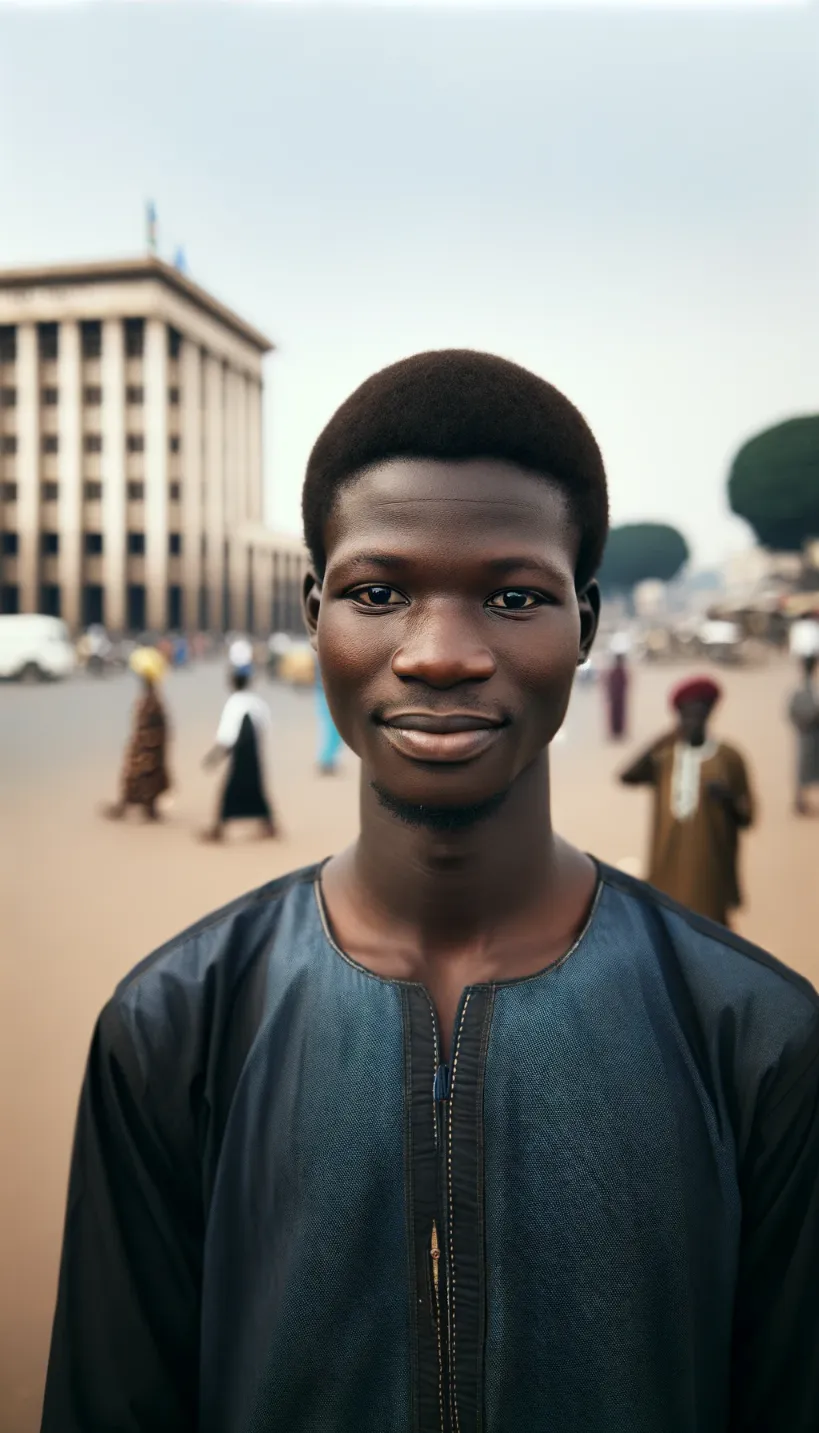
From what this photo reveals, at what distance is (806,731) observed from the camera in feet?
17.1

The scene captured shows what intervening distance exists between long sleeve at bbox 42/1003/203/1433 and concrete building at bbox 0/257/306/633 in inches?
110

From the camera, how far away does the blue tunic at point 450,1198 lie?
3.01ft

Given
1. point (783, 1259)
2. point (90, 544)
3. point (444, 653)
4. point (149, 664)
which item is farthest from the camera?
point (149, 664)

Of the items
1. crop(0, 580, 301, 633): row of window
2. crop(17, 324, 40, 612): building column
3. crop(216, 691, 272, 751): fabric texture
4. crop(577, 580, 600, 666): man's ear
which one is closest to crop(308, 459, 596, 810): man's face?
crop(577, 580, 600, 666): man's ear

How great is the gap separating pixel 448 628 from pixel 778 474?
14.0 ft

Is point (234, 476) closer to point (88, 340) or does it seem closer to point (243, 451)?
point (243, 451)

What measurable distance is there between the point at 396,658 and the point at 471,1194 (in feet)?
1.90

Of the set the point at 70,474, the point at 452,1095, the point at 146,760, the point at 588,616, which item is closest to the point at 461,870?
the point at 452,1095

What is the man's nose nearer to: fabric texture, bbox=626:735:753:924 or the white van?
fabric texture, bbox=626:735:753:924

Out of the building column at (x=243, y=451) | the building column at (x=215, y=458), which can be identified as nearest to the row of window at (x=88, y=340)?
the building column at (x=215, y=458)

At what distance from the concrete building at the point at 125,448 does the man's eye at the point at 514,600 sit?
Answer: 2811 mm

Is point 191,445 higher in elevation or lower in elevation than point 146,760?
higher

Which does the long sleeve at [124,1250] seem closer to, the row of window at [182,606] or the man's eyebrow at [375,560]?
the man's eyebrow at [375,560]

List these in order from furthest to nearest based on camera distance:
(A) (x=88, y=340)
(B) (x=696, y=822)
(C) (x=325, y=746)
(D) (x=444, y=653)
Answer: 1. (C) (x=325, y=746)
2. (A) (x=88, y=340)
3. (B) (x=696, y=822)
4. (D) (x=444, y=653)
